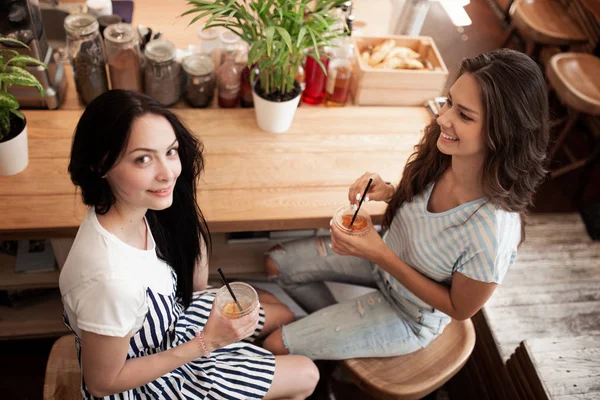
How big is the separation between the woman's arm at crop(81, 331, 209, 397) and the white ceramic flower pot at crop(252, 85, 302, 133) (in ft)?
3.12

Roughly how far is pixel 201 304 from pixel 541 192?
230cm

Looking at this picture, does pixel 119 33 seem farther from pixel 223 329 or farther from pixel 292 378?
pixel 292 378

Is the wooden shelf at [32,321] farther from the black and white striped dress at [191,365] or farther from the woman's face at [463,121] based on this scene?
the woman's face at [463,121]

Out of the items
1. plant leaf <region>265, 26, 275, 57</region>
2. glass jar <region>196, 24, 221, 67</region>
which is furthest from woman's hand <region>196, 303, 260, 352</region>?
glass jar <region>196, 24, 221, 67</region>

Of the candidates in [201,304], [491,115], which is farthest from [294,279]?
[491,115]

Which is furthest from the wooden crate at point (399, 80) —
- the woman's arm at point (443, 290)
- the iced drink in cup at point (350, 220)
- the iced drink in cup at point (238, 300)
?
the iced drink in cup at point (238, 300)

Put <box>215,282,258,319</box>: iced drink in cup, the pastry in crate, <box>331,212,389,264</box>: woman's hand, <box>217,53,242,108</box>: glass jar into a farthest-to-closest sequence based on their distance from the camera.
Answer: the pastry in crate
<box>217,53,242,108</box>: glass jar
<box>331,212,389,264</box>: woman's hand
<box>215,282,258,319</box>: iced drink in cup

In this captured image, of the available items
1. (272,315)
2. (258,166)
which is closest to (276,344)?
(272,315)

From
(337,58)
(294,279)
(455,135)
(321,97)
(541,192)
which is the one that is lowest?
(541,192)

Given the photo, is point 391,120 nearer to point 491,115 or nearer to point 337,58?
point 337,58

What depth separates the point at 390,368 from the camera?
1.68 meters

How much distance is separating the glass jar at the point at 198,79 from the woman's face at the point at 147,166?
833 mm

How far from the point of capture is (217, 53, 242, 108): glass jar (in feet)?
6.95

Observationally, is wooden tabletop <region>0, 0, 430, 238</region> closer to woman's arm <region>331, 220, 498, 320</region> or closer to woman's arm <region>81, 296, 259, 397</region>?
woman's arm <region>331, 220, 498, 320</region>
